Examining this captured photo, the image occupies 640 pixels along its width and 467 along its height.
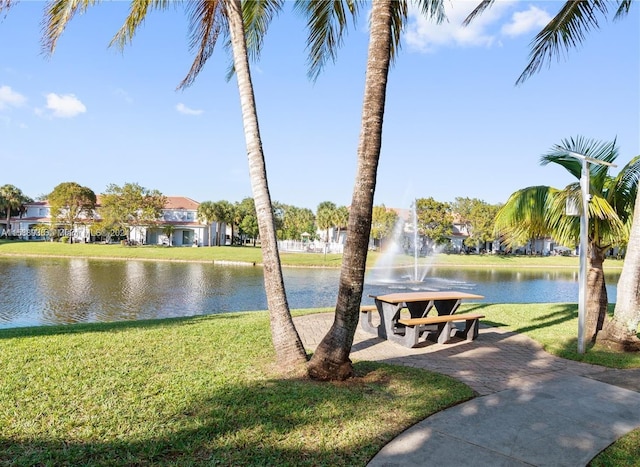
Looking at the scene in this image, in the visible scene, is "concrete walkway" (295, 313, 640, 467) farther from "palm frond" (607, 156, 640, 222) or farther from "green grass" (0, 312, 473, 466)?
"palm frond" (607, 156, 640, 222)

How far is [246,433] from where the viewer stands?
143 inches

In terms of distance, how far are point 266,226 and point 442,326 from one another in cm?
402

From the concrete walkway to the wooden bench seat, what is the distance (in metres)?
0.24

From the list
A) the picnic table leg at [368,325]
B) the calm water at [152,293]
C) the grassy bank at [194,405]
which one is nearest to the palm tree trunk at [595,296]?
the grassy bank at [194,405]

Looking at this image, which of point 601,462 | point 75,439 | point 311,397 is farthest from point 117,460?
point 601,462

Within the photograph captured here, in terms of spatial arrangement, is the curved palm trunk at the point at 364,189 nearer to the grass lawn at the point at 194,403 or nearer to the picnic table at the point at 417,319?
the grass lawn at the point at 194,403

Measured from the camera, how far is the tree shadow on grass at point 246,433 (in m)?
3.27

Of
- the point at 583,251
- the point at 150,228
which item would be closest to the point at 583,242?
the point at 583,251

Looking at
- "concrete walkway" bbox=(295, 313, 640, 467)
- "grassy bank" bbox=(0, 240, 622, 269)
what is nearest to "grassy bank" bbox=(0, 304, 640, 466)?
"concrete walkway" bbox=(295, 313, 640, 467)

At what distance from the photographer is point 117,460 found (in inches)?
126

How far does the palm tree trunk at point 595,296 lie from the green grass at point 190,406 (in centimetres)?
437

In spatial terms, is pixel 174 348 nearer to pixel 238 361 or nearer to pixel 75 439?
pixel 238 361

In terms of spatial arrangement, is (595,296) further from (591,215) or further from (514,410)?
(514,410)

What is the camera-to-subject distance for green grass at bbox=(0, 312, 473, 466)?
336cm
